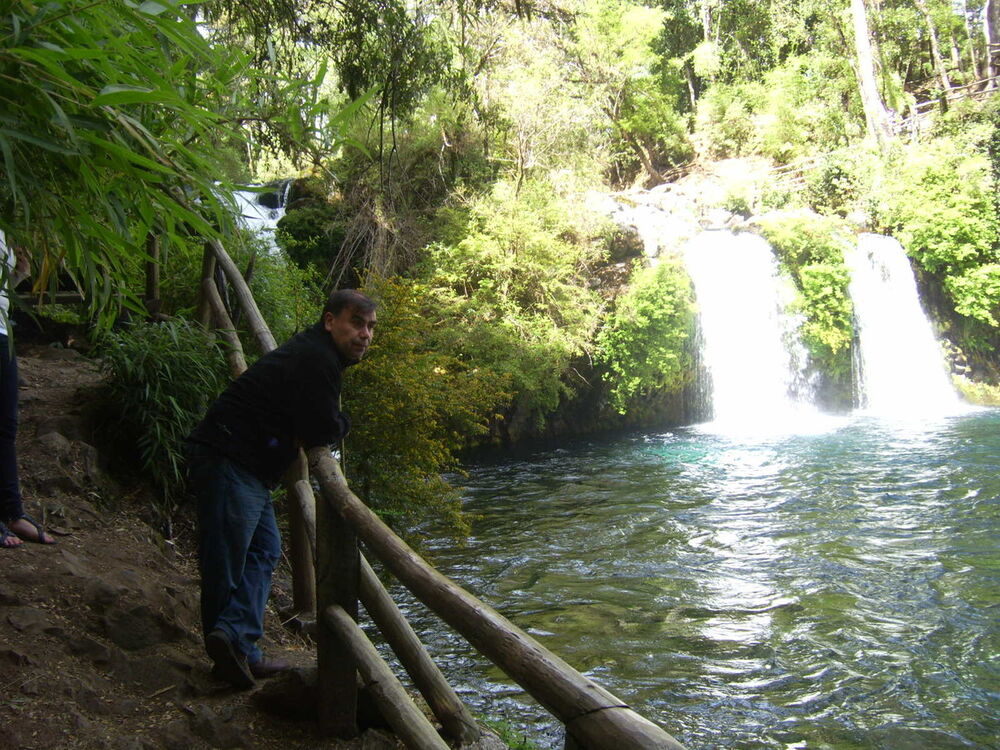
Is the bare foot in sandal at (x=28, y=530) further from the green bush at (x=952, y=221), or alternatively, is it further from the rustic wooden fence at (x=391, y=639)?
the green bush at (x=952, y=221)

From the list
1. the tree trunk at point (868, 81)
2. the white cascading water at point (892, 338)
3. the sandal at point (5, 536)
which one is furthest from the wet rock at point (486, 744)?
the tree trunk at point (868, 81)

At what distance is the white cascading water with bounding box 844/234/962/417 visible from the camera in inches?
733

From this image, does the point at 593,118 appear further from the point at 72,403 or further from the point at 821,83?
the point at 72,403

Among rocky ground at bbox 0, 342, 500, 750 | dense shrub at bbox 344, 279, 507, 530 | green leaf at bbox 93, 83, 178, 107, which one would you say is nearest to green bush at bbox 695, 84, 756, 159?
dense shrub at bbox 344, 279, 507, 530

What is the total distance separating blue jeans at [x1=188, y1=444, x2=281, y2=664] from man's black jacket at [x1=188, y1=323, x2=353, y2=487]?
0.06 metres

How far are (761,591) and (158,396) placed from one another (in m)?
4.95

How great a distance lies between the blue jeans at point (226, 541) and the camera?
9.55 feet

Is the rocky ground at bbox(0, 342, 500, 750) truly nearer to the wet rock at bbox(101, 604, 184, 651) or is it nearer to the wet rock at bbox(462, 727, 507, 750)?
the wet rock at bbox(101, 604, 184, 651)

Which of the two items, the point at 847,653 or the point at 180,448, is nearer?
the point at 180,448

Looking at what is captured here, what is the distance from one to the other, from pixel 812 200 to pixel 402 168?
11712 mm

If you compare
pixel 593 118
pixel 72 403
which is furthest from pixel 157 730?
pixel 593 118

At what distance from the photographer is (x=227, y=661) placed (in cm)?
288

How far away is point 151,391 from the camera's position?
15.3 feet

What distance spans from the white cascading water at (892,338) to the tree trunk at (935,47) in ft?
28.7
